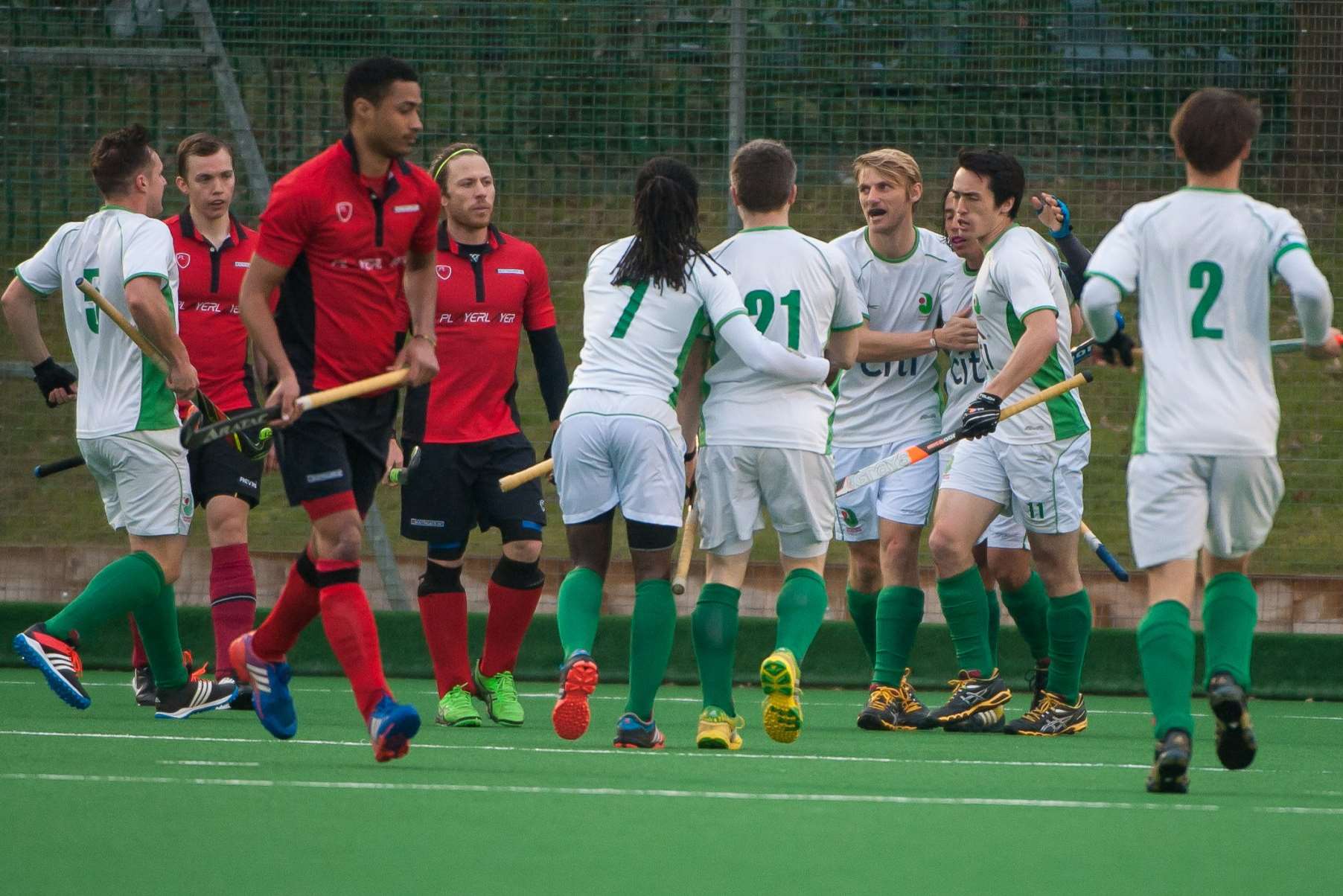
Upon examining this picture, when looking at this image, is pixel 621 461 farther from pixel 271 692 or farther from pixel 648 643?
pixel 271 692

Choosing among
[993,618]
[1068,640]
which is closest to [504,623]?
[1068,640]

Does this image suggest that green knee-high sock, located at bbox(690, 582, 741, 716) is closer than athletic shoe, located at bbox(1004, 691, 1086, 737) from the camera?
Yes

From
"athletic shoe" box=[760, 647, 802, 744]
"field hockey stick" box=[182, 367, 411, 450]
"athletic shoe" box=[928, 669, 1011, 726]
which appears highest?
"field hockey stick" box=[182, 367, 411, 450]

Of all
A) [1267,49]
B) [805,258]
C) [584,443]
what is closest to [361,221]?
[584,443]

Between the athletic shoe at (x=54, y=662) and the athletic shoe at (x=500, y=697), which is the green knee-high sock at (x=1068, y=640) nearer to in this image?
the athletic shoe at (x=500, y=697)

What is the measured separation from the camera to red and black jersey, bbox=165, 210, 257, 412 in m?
6.93

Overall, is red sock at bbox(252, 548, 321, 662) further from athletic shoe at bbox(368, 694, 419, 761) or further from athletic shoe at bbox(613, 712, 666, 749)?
athletic shoe at bbox(613, 712, 666, 749)

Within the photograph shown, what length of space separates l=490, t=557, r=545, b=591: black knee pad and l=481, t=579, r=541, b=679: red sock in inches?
0.5

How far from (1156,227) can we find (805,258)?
1378mm

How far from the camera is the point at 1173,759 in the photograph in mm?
4285

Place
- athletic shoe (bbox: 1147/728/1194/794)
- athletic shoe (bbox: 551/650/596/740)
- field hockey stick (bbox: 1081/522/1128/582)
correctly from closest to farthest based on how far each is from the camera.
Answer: athletic shoe (bbox: 1147/728/1194/794) < athletic shoe (bbox: 551/650/596/740) < field hockey stick (bbox: 1081/522/1128/582)

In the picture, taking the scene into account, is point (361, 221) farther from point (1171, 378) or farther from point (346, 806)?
point (1171, 378)

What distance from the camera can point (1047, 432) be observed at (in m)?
6.65

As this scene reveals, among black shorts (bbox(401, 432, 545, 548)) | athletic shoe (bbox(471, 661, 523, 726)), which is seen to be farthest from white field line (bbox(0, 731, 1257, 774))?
black shorts (bbox(401, 432, 545, 548))
